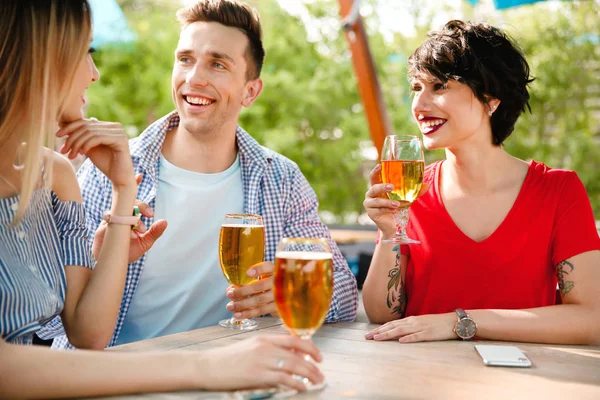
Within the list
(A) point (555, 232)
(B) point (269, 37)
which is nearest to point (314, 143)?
(B) point (269, 37)

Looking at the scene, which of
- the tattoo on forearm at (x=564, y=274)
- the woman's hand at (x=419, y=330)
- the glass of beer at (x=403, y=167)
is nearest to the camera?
the woman's hand at (x=419, y=330)

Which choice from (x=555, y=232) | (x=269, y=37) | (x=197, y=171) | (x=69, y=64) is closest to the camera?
(x=69, y=64)

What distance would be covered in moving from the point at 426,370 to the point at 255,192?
1.29 metres

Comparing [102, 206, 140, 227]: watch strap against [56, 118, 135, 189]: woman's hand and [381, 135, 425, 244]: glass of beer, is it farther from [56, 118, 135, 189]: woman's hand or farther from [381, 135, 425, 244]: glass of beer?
[381, 135, 425, 244]: glass of beer

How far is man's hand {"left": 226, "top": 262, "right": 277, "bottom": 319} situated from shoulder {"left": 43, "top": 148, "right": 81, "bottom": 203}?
492 mm

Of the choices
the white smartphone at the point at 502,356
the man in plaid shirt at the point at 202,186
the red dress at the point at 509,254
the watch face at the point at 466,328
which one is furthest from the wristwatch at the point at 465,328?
the man in plaid shirt at the point at 202,186

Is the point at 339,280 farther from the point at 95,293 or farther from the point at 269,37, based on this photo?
the point at 269,37

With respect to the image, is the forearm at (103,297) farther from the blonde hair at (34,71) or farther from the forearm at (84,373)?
the forearm at (84,373)

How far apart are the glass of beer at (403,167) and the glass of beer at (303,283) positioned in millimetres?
593

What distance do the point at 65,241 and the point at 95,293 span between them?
0.15m

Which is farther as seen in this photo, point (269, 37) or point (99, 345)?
point (269, 37)

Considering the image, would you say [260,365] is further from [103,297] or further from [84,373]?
[103,297]

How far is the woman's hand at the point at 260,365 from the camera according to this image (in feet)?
3.54

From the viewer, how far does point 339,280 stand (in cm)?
212
